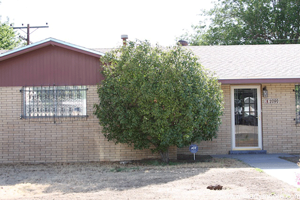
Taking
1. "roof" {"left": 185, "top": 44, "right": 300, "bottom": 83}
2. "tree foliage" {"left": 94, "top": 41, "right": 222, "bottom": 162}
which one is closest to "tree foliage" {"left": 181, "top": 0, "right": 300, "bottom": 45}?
"roof" {"left": 185, "top": 44, "right": 300, "bottom": 83}

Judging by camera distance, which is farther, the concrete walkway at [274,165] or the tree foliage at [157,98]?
the tree foliage at [157,98]

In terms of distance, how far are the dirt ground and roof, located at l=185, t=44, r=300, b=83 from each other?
293cm

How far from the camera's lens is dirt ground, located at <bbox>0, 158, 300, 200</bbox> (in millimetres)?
6117

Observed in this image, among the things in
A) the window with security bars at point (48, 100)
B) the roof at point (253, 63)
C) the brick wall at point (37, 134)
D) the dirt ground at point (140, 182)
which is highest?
the roof at point (253, 63)

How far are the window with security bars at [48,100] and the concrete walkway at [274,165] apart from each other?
4.96 m

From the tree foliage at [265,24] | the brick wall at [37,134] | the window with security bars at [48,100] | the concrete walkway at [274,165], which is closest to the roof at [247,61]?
the window with security bars at [48,100]

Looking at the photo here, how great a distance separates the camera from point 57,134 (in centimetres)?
1030

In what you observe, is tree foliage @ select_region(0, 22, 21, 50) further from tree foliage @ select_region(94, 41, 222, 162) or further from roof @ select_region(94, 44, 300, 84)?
tree foliage @ select_region(94, 41, 222, 162)

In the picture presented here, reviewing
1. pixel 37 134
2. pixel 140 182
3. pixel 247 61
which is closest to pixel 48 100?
pixel 37 134

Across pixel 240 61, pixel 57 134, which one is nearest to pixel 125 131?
pixel 57 134

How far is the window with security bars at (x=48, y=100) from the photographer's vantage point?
1028cm

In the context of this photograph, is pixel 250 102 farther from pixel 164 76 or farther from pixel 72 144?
pixel 72 144

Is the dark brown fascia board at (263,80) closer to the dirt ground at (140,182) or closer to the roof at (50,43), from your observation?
the dirt ground at (140,182)

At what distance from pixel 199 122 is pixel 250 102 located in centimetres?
326
